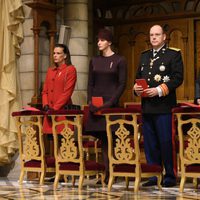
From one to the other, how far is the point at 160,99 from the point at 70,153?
44.8 inches

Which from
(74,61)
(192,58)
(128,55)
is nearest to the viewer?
(74,61)

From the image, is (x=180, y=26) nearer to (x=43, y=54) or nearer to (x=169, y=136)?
(x=43, y=54)

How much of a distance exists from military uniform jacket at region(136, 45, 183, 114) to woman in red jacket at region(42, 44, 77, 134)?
3.18 ft

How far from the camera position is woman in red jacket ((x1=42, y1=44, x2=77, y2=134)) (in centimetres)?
716

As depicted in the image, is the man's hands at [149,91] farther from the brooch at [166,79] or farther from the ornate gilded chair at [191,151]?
the ornate gilded chair at [191,151]

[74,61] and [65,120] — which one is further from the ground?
[74,61]

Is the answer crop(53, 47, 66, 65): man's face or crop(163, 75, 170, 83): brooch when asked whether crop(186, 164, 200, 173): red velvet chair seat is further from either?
crop(53, 47, 66, 65): man's face

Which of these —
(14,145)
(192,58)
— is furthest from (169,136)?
(192,58)

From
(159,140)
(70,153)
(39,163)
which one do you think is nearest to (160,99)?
(159,140)

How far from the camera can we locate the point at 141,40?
1050 cm

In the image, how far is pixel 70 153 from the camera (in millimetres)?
6781

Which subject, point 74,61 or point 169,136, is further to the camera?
point 74,61

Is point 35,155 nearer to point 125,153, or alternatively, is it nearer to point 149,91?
point 125,153

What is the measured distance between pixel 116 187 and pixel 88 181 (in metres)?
0.96
